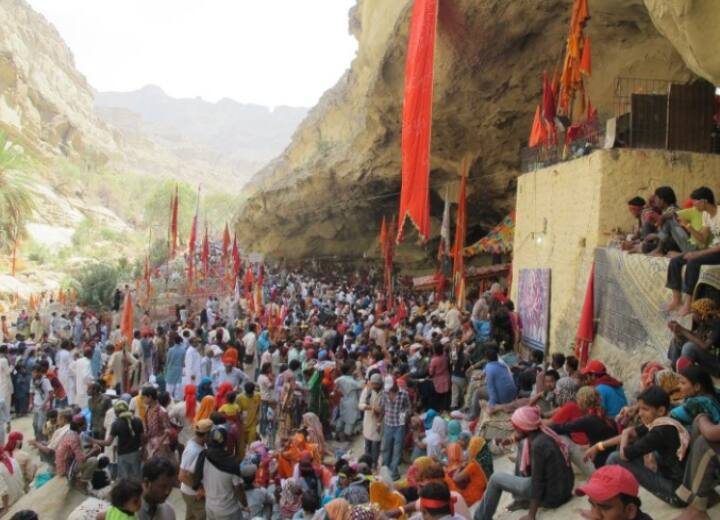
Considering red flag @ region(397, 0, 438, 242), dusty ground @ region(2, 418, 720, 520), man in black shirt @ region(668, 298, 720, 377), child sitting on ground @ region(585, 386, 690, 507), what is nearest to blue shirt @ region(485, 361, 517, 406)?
dusty ground @ region(2, 418, 720, 520)

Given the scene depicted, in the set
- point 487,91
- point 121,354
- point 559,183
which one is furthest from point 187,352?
point 487,91

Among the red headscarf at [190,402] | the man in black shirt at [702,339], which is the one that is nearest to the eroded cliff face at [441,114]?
the man in black shirt at [702,339]

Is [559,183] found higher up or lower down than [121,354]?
higher up

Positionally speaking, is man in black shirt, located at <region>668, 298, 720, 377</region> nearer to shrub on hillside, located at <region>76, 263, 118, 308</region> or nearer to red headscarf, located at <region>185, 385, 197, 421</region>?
red headscarf, located at <region>185, 385, 197, 421</region>

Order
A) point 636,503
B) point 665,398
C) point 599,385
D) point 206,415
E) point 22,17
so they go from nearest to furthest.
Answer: point 636,503
point 665,398
point 599,385
point 206,415
point 22,17

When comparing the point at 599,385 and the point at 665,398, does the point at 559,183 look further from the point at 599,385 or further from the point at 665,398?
the point at 665,398

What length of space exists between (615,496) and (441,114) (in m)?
13.4

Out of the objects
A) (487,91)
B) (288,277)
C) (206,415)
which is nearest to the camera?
(206,415)

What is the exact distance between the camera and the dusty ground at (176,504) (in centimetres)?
391

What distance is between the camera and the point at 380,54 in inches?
592

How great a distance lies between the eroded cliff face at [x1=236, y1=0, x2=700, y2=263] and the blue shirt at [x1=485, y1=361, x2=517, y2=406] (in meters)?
7.58

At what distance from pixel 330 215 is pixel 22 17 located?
83.4 m

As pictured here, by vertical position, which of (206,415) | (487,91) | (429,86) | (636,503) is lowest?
(206,415)

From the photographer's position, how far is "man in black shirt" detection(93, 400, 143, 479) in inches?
234
